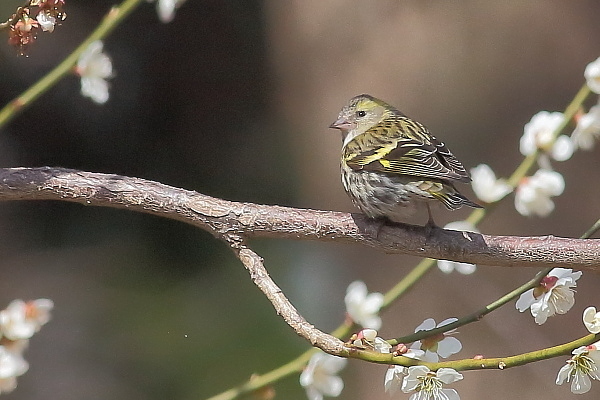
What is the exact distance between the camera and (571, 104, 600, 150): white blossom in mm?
1301

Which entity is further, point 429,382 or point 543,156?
point 543,156

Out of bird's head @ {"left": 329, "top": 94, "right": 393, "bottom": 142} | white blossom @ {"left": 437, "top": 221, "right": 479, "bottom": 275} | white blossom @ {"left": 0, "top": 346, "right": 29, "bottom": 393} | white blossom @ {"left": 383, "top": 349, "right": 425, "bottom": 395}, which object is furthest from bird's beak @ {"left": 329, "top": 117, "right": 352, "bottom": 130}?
white blossom @ {"left": 0, "top": 346, "right": 29, "bottom": 393}

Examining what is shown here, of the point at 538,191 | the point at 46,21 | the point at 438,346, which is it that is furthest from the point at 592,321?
the point at 46,21

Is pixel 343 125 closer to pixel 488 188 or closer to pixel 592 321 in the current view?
pixel 488 188

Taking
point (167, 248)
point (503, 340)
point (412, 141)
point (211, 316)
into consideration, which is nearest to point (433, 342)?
point (412, 141)

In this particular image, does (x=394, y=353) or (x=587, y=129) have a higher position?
(x=587, y=129)

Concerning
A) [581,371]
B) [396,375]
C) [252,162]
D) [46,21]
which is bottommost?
[581,371]

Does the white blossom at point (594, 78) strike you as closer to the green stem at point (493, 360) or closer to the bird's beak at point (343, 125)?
the green stem at point (493, 360)

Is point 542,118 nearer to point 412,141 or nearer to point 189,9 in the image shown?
point 412,141

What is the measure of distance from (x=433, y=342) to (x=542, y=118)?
522 millimetres

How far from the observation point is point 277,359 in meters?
3.11

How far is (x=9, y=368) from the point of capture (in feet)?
2.87

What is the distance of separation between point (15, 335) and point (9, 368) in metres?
0.06

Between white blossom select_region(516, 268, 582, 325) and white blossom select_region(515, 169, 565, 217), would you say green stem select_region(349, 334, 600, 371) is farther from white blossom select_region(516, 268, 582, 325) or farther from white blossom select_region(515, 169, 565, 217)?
white blossom select_region(515, 169, 565, 217)
